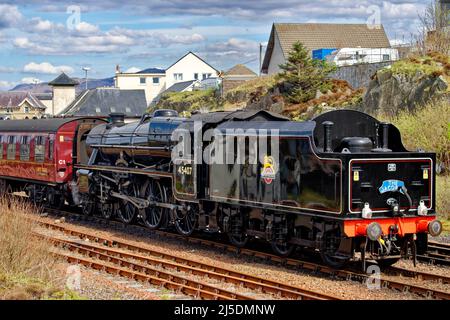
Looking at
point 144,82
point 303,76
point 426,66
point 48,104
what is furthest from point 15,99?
point 426,66

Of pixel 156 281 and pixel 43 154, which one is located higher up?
pixel 43 154

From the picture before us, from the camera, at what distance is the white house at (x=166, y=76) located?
10175 cm

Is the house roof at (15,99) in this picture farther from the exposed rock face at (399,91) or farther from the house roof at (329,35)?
the exposed rock face at (399,91)

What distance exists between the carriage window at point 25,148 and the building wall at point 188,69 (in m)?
78.0

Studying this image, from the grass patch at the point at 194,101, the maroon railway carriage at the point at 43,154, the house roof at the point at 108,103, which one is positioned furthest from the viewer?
the house roof at the point at 108,103

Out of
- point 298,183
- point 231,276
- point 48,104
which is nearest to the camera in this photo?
point 231,276

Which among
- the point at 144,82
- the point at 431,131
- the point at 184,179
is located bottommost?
the point at 184,179

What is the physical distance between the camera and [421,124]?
26672 mm

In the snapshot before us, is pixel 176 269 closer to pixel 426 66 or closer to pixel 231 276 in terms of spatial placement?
pixel 231 276

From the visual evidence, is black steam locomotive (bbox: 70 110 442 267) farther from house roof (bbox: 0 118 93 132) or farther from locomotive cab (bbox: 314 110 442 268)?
house roof (bbox: 0 118 93 132)

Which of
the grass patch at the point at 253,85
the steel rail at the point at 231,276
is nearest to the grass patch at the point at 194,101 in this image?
the grass patch at the point at 253,85

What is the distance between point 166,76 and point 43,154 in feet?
267

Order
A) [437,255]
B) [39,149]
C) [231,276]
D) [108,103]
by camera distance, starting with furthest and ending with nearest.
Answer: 1. [108,103]
2. [39,149]
3. [437,255]
4. [231,276]

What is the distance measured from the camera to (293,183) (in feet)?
47.4
